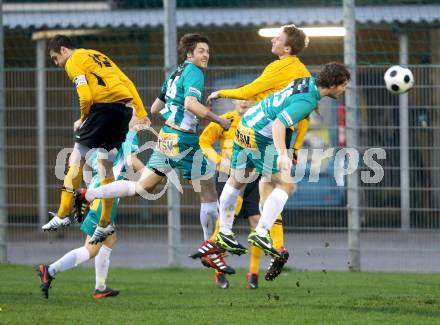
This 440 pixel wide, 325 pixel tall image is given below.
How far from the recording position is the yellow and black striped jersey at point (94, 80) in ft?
36.0

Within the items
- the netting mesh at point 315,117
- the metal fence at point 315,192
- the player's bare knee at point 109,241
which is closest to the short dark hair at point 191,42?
the player's bare knee at point 109,241

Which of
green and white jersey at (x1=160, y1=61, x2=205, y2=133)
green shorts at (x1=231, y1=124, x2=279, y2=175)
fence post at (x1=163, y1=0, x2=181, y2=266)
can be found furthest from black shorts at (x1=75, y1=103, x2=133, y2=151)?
fence post at (x1=163, y1=0, x2=181, y2=266)

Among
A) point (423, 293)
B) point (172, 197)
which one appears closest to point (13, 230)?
point (172, 197)

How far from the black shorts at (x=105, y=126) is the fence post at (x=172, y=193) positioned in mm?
3345

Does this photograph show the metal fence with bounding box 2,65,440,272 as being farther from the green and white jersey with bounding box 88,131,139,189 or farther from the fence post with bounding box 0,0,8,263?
the green and white jersey with bounding box 88,131,139,189

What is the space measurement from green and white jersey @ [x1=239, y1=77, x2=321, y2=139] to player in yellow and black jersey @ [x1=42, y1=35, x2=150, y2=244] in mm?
1403

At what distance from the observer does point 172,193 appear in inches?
574

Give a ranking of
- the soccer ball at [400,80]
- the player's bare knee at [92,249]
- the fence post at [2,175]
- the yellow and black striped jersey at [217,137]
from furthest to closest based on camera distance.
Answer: the fence post at [2,175] → the soccer ball at [400,80] → the yellow and black striped jersey at [217,137] → the player's bare knee at [92,249]

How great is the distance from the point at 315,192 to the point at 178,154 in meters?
4.33

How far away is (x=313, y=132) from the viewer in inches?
635

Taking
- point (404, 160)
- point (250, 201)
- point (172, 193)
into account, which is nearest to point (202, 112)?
point (250, 201)

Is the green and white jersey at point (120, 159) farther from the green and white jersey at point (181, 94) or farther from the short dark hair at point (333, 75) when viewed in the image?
the short dark hair at point (333, 75)

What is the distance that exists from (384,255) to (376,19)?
327 centimetres

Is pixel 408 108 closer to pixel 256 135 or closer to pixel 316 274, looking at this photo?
pixel 316 274
